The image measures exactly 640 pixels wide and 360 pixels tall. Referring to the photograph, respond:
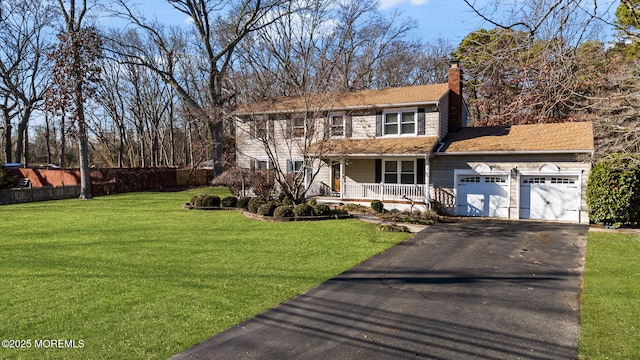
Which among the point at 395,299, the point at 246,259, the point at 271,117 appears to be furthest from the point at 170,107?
the point at 395,299

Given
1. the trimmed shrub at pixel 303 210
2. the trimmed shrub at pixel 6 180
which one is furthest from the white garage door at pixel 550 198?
the trimmed shrub at pixel 6 180

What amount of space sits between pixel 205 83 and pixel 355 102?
2896 cm

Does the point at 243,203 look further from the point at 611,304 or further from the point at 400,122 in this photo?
the point at 611,304

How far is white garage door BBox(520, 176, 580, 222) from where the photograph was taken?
17.2 m

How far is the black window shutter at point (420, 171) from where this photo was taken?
20.6m

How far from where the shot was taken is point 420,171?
68.0ft

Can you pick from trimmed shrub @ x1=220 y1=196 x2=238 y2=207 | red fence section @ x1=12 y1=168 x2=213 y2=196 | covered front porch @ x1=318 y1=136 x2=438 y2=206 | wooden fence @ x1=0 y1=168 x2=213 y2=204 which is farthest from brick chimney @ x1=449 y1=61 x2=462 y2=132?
wooden fence @ x1=0 y1=168 x2=213 y2=204

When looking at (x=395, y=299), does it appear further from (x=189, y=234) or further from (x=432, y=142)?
(x=432, y=142)

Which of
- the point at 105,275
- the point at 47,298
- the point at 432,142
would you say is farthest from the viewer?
the point at 432,142

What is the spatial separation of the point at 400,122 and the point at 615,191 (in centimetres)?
965

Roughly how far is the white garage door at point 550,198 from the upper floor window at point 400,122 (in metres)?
5.88

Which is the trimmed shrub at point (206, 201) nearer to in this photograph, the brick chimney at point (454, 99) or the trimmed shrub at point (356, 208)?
the trimmed shrub at point (356, 208)

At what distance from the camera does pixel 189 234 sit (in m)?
13.7

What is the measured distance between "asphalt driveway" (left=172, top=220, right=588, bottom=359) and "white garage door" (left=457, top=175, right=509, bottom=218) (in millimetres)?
7220
